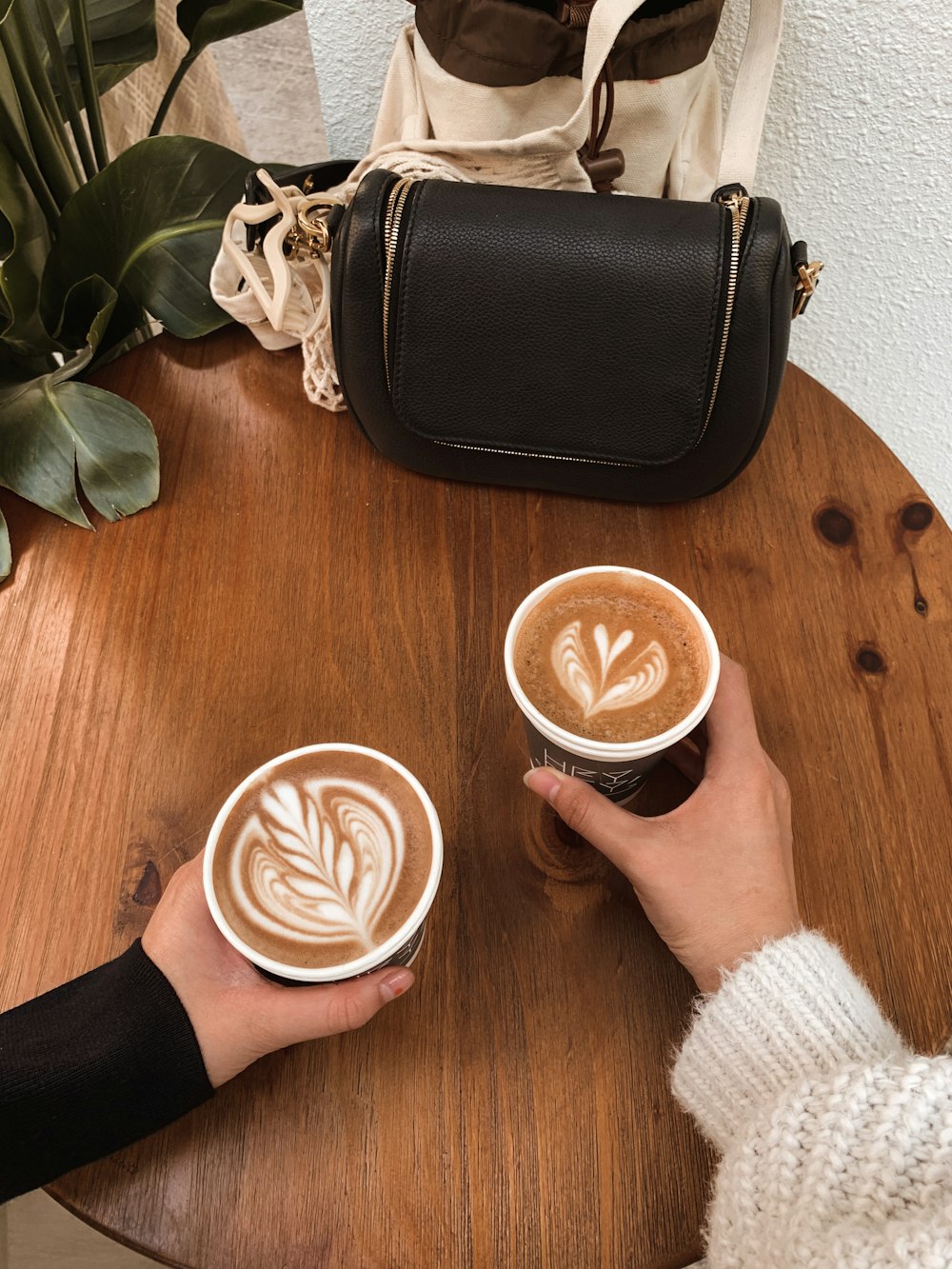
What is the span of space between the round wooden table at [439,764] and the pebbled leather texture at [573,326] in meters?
0.10

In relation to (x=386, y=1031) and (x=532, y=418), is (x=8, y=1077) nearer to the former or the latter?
(x=386, y=1031)

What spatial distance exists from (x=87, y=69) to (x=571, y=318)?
2.01ft

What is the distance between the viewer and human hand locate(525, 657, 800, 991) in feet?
2.02

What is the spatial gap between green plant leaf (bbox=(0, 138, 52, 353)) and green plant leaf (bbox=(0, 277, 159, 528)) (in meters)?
0.07

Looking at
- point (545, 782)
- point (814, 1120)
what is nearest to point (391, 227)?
point (545, 782)

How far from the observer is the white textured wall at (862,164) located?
99 centimetres

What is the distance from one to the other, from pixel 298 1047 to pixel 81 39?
98 cm

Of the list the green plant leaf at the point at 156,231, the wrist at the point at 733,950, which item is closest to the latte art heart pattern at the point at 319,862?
the wrist at the point at 733,950

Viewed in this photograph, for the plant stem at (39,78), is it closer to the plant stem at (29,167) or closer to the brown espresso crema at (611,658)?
the plant stem at (29,167)

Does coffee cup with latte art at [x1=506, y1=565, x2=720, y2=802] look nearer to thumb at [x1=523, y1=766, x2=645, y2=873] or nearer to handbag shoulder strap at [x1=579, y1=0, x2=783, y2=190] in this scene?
thumb at [x1=523, y1=766, x2=645, y2=873]

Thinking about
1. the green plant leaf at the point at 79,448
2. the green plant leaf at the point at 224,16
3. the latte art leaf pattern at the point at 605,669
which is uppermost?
the green plant leaf at the point at 224,16

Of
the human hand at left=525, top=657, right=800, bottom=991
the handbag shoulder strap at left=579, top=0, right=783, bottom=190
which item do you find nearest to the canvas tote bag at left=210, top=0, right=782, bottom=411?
the handbag shoulder strap at left=579, top=0, right=783, bottom=190

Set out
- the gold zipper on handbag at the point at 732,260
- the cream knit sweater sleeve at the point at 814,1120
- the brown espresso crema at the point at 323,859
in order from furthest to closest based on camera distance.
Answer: the gold zipper on handbag at the point at 732,260 → the brown espresso crema at the point at 323,859 → the cream knit sweater sleeve at the point at 814,1120

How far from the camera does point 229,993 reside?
1.93 ft
